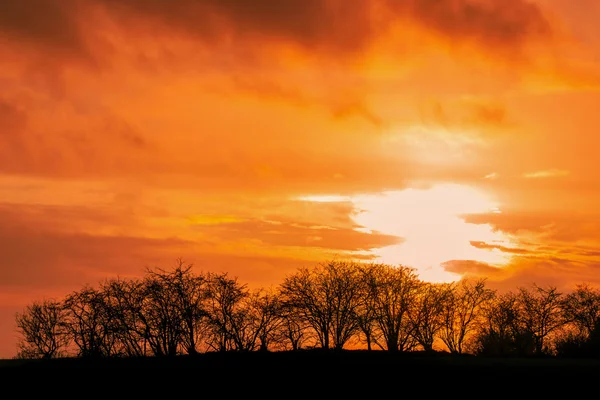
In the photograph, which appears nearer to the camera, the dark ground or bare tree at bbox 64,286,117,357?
the dark ground

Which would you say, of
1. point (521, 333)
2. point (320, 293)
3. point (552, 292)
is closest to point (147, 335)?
point (320, 293)

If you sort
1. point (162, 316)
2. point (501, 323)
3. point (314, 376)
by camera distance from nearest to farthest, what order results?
point (314, 376)
point (162, 316)
point (501, 323)

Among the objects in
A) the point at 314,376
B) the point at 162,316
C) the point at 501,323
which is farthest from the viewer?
the point at 501,323

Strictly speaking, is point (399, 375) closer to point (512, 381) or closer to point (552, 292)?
point (512, 381)

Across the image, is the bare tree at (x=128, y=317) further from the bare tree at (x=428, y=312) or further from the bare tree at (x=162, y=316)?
the bare tree at (x=428, y=312)

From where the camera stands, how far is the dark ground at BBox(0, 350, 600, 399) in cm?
4634

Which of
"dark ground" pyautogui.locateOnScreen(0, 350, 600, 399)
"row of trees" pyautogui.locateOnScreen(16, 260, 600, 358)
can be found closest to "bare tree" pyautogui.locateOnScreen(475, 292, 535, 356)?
"row of trees" pyautogui.locateOnScreen(16, 260, 600, 358)

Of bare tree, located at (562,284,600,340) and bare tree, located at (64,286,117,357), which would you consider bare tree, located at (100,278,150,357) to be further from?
bare tree, located at (562,284,600,340)

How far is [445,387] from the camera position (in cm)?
4731

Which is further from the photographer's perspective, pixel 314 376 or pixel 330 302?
pixel 330 302

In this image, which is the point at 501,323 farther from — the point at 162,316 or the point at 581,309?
the point at 162,316

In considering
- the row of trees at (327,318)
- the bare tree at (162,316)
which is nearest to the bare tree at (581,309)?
the row of trees at (327,318)

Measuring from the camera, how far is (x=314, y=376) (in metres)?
50.3

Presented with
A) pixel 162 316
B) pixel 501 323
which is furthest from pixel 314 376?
pixel 501 323
